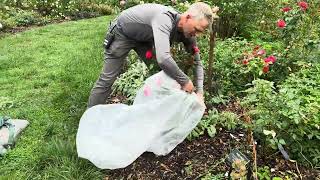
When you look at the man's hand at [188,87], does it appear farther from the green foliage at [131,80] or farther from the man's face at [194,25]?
the green foliage at [131,80]

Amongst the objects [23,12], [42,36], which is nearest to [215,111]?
[42,36]

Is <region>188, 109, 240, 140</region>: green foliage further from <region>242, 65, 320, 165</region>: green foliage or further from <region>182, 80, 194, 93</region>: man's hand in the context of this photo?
<region>182, 80, 194, 93</region>: man's hand

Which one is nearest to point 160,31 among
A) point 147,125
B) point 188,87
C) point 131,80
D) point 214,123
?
point 188,87

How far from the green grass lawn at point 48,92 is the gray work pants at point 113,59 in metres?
0.49

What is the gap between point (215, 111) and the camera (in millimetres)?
4203

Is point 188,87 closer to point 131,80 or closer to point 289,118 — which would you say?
point 289,118

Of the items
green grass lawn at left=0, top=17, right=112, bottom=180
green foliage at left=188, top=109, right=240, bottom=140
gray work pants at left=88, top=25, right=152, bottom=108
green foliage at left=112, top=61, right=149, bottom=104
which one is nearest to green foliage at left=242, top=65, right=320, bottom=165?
green foliage at left=188, top=109, right=240, bottom=140

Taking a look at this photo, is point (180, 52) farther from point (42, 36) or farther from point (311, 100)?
point (42, 36)

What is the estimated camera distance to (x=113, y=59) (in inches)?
160

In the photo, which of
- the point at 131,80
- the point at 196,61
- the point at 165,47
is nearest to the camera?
the point at 165,47

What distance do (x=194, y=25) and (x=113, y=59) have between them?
1.03 meters

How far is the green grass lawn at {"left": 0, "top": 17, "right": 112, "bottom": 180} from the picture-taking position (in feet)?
12.4

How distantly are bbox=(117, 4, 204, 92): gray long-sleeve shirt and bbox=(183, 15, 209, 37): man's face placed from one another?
134 mm

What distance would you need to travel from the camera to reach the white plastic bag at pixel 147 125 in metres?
3.44
